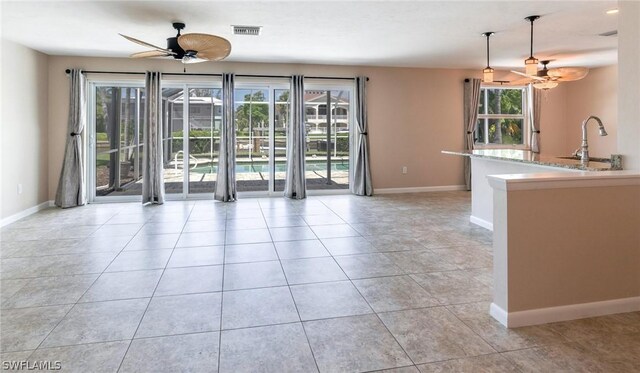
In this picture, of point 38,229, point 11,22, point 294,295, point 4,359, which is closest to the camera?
point 4,359

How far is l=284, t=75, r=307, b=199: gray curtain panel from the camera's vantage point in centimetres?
723

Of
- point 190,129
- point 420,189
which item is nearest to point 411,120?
point 420,189

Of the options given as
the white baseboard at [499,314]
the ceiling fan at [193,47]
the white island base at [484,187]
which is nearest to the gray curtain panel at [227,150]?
the ceiling fan at [193,47]

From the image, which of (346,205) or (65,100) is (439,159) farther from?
(65,100)

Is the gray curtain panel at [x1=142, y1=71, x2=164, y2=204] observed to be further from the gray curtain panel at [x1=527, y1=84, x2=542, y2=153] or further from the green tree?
the gray curtain panel at [x1=527, y1=84, x2=542, y2=153]

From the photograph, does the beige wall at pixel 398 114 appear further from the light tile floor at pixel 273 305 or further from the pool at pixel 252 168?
the light tile floor at pixel 273 305

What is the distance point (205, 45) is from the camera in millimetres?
4125

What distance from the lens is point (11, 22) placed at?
456 centimetres

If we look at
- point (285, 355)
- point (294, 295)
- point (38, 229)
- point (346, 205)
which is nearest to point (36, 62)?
point (38, 229)

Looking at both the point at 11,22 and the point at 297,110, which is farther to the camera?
the point at 297,110

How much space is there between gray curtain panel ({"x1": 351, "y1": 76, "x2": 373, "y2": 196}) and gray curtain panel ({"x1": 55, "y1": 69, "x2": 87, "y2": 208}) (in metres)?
4.78

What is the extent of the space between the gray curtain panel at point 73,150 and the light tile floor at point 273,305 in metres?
1.60

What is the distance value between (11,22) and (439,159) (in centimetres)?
712

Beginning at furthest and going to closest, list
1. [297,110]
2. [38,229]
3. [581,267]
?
[297,110]
[38,229]
[581,267]
